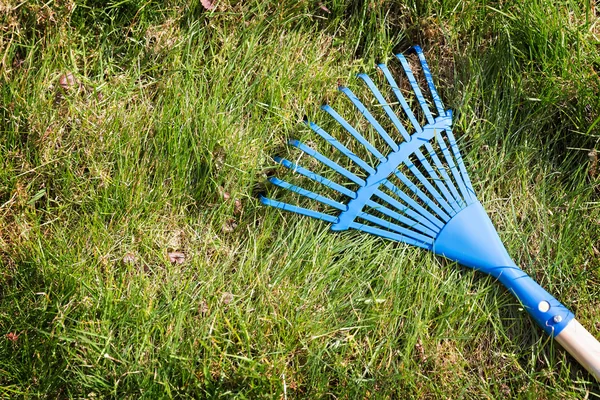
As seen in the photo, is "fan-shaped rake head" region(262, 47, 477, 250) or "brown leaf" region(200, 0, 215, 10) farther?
"brown leaf" region(200, 0, 215, 10)

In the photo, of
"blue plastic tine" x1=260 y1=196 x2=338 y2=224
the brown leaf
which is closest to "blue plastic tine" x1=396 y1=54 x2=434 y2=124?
"blue plastic tine" x1=260 y1=196 x2=338 y2=224

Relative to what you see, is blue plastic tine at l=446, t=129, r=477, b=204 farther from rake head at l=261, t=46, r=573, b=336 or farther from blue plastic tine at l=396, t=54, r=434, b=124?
blue plastic tine at l=396, t=54, r=434, b=124

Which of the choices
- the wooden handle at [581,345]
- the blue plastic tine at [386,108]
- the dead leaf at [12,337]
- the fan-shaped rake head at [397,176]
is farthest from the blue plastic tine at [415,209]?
the dead leaf at [12,337]

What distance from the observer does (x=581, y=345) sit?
8.21 ft

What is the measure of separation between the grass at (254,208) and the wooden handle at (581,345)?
102mm

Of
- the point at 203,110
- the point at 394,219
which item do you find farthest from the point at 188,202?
the point at 394,219

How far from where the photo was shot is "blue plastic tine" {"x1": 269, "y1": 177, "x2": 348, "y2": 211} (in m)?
2.67

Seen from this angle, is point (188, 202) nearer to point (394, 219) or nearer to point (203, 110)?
point (203, 110)

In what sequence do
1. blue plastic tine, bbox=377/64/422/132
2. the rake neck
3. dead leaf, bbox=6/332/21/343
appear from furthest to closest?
blue plastic tine, bbox=377/64/422/132
the rake neck
dead leaf, bbox=6/332/21/343

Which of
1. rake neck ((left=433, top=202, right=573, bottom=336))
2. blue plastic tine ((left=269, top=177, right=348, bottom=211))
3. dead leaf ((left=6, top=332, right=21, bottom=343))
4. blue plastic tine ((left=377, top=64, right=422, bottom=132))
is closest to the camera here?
dead leaf ((left=6, top=332, right=21, bottom=343))

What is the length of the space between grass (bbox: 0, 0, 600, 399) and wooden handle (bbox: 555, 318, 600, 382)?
102mm

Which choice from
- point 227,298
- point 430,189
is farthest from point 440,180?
point 227,298

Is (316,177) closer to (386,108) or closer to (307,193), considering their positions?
(307,193)

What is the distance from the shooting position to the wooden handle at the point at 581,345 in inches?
97.7
